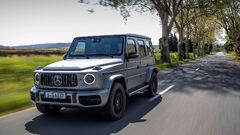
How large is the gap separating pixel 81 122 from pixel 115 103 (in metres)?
0.85

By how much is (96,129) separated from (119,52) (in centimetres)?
236

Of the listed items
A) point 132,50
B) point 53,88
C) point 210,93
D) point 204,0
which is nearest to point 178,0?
point 204,0

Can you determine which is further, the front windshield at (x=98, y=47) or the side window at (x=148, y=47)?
the side window at (x=148, y=47)

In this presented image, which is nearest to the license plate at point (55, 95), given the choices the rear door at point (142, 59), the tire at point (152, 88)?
the rear door at point (142, 59)

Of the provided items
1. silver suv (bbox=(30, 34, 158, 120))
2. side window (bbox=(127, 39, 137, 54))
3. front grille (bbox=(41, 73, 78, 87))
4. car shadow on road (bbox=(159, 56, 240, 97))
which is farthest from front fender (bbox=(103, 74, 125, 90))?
car shadow on road (bbox=(159, 56, 240, 97))

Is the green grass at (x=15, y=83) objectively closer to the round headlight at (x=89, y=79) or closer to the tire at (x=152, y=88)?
the round headlight at (x=89, y=79)

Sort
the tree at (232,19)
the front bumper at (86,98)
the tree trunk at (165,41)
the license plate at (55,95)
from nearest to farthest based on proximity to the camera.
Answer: the front bumper at (86,98)
the license plate at (55,95)
the tree trunk at (165,41)
the tree at (232,19)

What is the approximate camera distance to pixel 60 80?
6.51 m

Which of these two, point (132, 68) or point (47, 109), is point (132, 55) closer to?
point (132, 68)

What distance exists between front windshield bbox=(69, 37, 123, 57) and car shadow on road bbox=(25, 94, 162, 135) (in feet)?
4.82

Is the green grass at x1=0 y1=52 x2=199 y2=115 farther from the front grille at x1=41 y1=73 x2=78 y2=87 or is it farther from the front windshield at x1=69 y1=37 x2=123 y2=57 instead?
the front windshield at x1=69 y1=37 x2=123 y2=57

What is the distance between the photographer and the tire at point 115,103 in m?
6.61

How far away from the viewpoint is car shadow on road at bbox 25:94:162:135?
6012 mm

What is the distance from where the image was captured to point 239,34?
5881 centimetres
